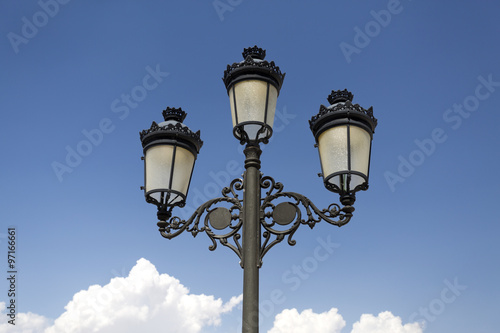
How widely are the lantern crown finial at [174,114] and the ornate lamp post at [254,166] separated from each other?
1.02 feet

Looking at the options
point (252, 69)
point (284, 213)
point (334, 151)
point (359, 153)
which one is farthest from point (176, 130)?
point (359, 153)

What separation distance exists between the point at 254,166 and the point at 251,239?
695 mm

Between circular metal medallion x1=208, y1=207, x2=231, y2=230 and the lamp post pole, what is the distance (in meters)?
0.22

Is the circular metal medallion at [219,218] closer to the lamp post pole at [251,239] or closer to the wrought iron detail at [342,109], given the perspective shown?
the lamp post pole at [251,239]

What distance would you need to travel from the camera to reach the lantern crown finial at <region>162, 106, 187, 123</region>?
524cm

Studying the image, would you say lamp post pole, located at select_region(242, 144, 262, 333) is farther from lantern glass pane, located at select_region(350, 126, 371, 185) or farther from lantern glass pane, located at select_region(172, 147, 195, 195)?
lantern glass pane, located at select_region(350, 126, 371, 185)

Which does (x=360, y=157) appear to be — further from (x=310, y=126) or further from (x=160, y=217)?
(x=160, y=217)

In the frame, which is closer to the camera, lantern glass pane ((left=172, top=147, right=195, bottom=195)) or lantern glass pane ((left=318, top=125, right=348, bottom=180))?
lantern glass pane ((left=318, top=125, right=348, bottom=180))

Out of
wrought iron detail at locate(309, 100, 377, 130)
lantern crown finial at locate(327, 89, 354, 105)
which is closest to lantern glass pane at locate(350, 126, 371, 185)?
wrought iron detail at locate(309, 100, 377, 130)

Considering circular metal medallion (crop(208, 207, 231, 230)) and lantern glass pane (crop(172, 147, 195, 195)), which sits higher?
lantern glass pane (crop(172, 147, 195, 195))

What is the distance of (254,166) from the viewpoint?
4512mm

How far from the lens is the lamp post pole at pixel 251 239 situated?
12.9 ft

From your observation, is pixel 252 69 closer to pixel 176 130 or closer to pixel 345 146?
pixel 176 130

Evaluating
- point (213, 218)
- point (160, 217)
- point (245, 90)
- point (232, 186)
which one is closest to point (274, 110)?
point (245, 90)
